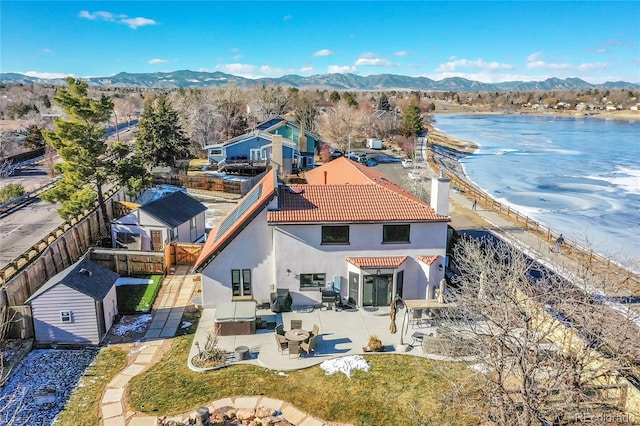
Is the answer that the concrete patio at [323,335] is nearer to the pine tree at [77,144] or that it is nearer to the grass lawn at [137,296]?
the grass lawn at [137,296]

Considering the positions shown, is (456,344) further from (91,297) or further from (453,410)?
(91,297)

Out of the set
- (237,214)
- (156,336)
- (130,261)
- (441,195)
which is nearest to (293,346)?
(156,336)

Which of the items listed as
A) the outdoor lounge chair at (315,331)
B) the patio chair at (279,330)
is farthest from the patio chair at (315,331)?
the patio chair at (279,330)

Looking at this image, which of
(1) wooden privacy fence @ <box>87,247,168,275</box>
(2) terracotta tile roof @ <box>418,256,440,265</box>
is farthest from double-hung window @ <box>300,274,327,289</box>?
(1) wooden privacy fence @ <box>87,247,168,275</box>

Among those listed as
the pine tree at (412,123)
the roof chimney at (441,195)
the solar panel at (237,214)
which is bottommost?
the solar panel at (237,214)

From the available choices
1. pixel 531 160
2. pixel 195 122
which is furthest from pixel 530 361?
pixel 531 160

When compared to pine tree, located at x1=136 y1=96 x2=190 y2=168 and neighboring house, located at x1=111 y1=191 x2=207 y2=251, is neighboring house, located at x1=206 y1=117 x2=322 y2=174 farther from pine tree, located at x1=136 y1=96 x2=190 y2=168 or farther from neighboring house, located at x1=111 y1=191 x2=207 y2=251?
neighboring house, located at x1=111 y1=191 x2=207 y2=251

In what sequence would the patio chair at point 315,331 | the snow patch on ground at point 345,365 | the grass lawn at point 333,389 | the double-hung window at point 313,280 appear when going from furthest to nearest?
1. the double-hung window at point 313,280
2. the patio chair at point 315,331
3. the snow patch on ground at point 345,365
4. the grass lawn at point 333,389

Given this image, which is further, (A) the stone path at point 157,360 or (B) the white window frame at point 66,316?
(B) the white window frame at point 66,316
